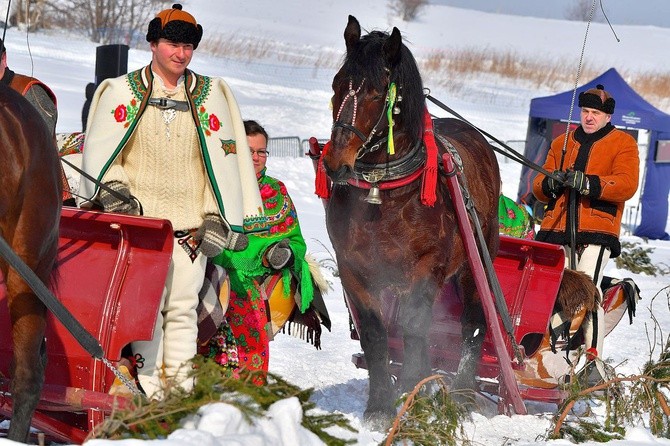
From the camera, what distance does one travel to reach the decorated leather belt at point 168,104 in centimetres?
477

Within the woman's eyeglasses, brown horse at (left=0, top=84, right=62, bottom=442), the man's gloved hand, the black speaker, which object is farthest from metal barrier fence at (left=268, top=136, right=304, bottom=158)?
brown horse at (left=0, top=84, right=62, bottom=442)

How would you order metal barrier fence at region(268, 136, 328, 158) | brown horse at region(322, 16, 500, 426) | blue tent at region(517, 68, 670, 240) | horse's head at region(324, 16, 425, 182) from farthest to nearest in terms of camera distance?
metal barrier fence at region(268, 136, 328, 158)
blue tent at region(517, 68, 670, 240)
brown horse at region(322, 16, 500, 426)
horse's head at region(324, 16, 425, 182)

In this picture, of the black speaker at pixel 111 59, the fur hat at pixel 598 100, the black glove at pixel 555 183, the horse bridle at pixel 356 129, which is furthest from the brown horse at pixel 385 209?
the black speaker at pixel 111 59

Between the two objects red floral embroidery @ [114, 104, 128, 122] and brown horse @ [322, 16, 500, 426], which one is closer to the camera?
red floral embroidery @ [114, 104, 128, 122]

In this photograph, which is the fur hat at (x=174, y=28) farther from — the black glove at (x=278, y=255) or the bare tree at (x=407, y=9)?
the bare tree at (x=407, y=9)

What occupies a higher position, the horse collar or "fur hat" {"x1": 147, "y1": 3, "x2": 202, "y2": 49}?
"fur hat" {"x1": 147, "y1": 3, "x2": 202, "y2": 49}

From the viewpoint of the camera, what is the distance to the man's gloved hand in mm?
4832

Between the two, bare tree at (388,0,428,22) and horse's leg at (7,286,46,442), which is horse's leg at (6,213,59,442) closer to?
horse's leg at (7,286,46,442)

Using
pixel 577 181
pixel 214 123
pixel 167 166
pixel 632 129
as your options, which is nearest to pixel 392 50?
pixel 214 123

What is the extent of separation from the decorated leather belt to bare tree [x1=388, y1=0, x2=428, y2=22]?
4636 cm

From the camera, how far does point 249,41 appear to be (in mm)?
34312

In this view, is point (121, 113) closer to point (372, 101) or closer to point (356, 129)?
point (356, 129)

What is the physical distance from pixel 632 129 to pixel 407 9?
34947 mm

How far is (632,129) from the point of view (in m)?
16.8
